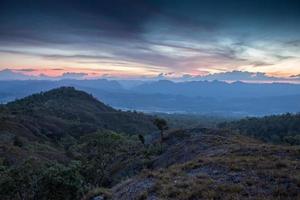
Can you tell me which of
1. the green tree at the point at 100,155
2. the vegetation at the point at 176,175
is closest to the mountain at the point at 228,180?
the vegetation at the point at 176,175

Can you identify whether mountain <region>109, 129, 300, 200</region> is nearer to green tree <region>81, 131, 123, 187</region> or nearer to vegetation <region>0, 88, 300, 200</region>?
vegetation <region>0, 88, 300, 200</region>

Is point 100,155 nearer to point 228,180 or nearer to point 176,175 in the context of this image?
point 176,175

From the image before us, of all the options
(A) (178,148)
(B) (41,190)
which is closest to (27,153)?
(A) (178,148)

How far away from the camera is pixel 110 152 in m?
63.1

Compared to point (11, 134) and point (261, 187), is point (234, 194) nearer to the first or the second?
point (261, 187)

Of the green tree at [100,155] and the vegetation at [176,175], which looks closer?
the vegetation at [176,175]

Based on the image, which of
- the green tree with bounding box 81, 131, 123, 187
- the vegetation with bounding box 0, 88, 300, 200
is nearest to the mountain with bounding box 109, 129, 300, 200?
the vegetation with bounding box 0, 88, 300, 200

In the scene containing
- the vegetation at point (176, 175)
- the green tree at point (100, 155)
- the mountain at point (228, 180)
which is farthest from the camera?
the green tree at point (100, 155)

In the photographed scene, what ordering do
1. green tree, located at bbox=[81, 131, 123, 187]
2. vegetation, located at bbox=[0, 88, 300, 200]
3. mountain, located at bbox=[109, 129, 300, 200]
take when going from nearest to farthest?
mountain, located at bbox=[109, 129, 300, 200] < vegetation, located at bbox=[0, 88, 300, 200] < green tree, located at bbox=[81, 131, 123, 187]

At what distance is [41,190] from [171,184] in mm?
17711

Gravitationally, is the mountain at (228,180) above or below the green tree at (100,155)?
above

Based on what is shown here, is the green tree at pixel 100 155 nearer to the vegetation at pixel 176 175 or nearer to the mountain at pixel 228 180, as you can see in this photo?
the vegetation at pixel 176 175

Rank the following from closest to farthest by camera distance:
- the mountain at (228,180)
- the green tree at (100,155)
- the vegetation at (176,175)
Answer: the mountain at (228,180) → the vegetation at (176,175) → the green tree at (100,155)

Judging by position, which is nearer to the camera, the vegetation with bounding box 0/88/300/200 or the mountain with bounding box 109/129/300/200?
the mountain with bounding box 109/129/300/200
